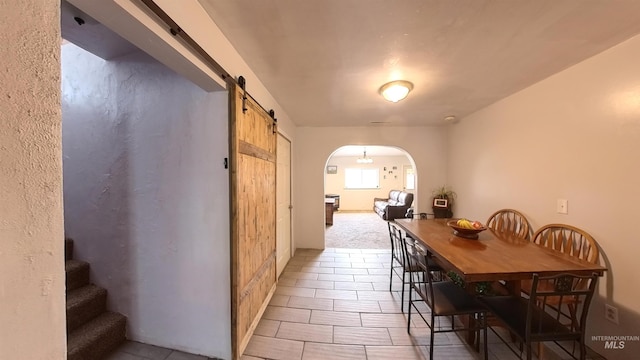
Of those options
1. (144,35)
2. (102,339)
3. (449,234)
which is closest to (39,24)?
(144,35)

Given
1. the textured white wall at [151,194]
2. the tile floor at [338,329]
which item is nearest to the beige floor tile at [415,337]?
the tile floor at [338,329]

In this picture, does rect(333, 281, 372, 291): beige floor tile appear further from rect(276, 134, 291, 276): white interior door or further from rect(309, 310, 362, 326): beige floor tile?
rect(276, 134, 291, 276): white interior door

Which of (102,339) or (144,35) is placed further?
(102,339)

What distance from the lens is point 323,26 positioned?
1.48 meters

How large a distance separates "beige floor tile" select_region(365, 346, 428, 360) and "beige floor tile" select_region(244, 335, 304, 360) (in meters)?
0.57

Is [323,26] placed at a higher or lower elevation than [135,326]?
higher

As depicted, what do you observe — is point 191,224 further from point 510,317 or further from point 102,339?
point 510,317

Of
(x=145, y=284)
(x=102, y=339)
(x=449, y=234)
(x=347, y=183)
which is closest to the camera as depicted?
(x=102, y=339)

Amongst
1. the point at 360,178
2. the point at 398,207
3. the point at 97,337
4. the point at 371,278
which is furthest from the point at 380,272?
the point at 360,178

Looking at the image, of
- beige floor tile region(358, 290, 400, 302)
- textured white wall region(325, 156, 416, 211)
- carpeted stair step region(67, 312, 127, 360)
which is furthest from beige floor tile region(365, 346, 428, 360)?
textured white wall region(325, 156, 416, 211)

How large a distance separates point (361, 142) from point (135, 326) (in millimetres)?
3745

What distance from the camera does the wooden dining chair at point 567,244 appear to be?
5.81ft

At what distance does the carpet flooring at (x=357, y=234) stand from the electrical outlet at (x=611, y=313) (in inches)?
112

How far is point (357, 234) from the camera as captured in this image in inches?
219
